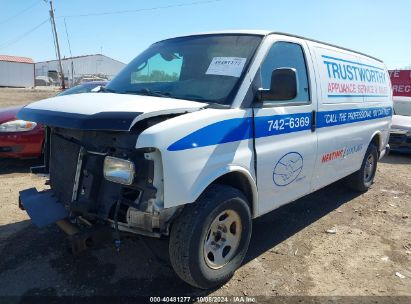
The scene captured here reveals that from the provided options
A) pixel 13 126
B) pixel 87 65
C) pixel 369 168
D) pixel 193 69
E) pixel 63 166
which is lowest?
pixel 369 168

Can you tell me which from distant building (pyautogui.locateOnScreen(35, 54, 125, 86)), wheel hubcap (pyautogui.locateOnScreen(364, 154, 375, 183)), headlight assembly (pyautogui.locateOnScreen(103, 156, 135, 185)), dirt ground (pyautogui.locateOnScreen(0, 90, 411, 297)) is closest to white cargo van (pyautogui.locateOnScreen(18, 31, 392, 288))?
headlight assembly (pyautogui.locateOnScreen(103, 156, 135, 185))

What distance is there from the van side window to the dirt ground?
5.50 feet

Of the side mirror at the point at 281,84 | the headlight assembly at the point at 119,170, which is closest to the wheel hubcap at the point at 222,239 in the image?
the headlight assembly at the point at 119,170

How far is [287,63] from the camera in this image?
4145 millimetres

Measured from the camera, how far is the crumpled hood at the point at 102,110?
9.02 ft

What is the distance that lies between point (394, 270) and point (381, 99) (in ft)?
11.3

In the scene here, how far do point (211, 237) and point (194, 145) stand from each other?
0.89 meters

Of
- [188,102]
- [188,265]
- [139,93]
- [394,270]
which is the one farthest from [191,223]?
[394,270]

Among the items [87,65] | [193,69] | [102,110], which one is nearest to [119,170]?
[102,110]

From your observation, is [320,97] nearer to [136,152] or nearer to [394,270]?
[394,270]

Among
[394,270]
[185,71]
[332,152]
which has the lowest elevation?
[394,270]

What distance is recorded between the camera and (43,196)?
143 inches

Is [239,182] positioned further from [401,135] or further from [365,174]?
[401,135]

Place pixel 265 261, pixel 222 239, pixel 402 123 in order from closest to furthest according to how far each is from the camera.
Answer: pixel 222 239 → pixel 265 261 → pixel 402 123
